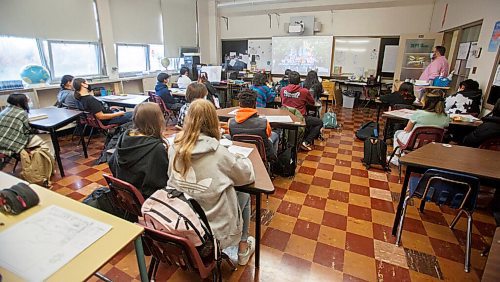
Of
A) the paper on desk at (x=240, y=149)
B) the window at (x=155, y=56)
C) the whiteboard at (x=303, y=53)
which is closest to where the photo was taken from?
the paper on desk at (x=240, y=149)

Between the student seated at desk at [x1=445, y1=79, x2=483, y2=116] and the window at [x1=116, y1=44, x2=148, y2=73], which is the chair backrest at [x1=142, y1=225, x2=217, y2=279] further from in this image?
the window at [x1=116, y1=44, x2=148, y2=73]

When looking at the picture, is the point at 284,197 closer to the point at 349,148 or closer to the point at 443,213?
the point at 443,213

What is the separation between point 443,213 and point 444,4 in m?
5.69

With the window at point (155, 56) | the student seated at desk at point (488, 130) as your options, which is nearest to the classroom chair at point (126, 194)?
the student seated at desk at point (488, 130)

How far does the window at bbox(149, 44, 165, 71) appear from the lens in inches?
268

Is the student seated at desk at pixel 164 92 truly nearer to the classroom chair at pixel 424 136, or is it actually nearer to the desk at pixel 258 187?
the desk at pixel 258 187

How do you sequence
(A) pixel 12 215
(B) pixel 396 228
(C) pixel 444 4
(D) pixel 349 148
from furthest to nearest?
(C) pixel 444 4 < (D) pixel 349 148 < (B) pixel 396 228 < (A) pixel 12 215

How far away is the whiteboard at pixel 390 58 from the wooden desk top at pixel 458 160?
593 centimetres

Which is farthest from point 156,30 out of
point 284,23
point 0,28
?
point 284,23

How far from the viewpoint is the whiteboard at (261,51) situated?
855 cm

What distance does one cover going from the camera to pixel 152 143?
5.21ft

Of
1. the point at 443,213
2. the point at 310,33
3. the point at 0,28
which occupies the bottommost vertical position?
the point at 443,213

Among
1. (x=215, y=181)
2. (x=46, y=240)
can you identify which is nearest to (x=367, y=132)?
(x=215, y=181)

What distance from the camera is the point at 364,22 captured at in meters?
7.21
